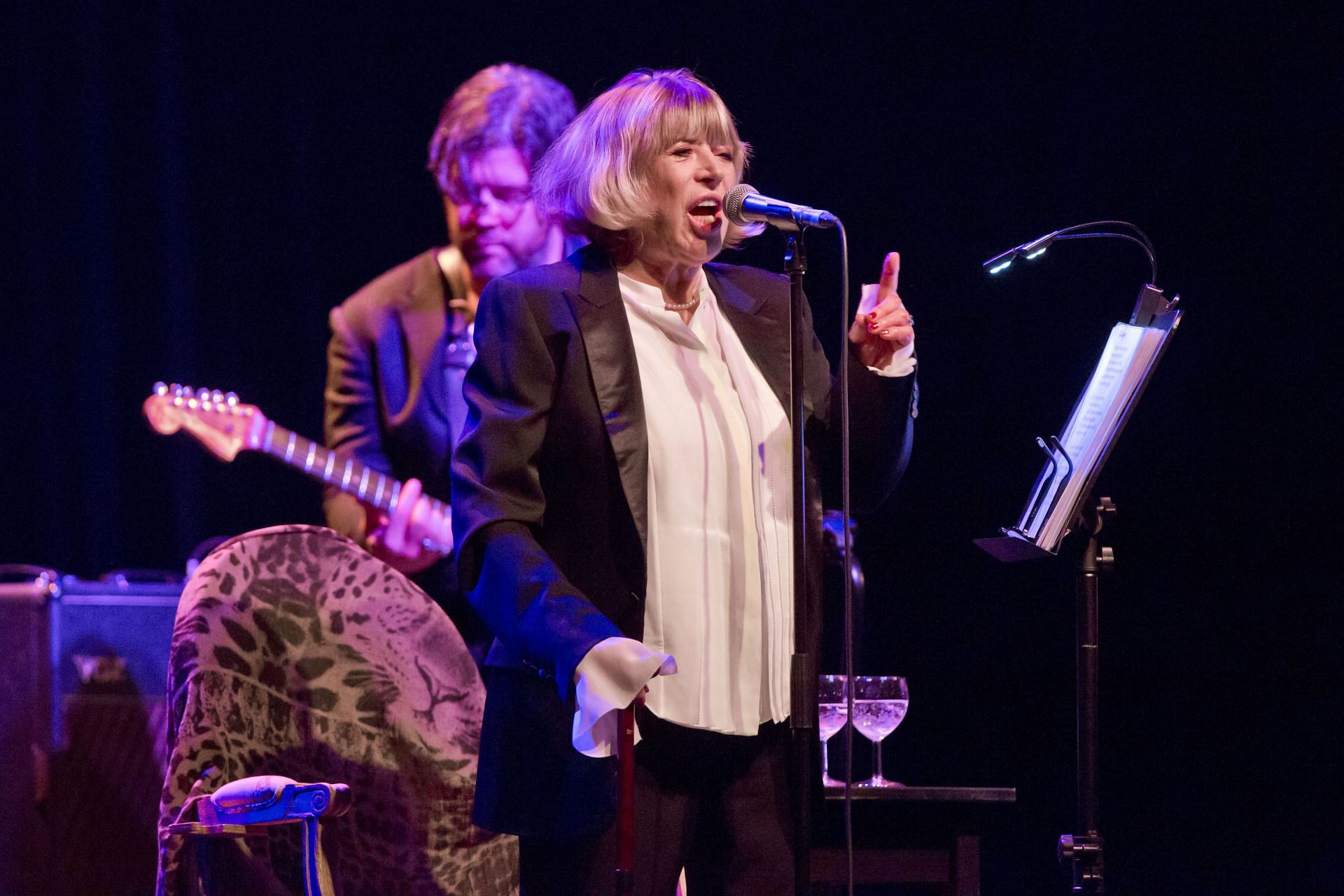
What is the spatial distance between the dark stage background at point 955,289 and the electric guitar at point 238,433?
37 centimetres

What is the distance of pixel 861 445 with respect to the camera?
1.66 m

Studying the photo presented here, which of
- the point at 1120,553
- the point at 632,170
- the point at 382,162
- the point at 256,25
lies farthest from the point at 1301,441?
the point at 256,25

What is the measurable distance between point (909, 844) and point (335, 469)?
6.24ft

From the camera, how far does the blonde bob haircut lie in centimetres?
164

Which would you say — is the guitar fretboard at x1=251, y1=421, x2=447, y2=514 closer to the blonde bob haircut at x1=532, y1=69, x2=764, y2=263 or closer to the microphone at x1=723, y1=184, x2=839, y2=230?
the blonde bob haircut at x1=532, y1=69, x2=764, y2=263

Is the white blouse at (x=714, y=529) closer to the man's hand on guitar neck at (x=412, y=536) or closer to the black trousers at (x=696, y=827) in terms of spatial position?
the black trousers at (x=696, y=827)

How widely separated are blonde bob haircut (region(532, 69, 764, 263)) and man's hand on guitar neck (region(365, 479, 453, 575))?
170 cm

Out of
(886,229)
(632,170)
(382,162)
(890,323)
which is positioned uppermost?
(382,162)

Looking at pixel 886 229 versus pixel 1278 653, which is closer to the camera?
pixel 1278 653

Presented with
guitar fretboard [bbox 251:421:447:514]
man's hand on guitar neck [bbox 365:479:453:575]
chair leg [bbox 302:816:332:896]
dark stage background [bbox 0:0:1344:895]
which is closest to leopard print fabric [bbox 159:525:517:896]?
chair leg [bbox 302:816:332:896]

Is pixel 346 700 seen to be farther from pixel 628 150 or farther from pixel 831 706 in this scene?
pixel 628 150

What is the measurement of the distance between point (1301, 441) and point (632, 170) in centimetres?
231

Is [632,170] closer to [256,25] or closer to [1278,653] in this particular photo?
[1278,653]

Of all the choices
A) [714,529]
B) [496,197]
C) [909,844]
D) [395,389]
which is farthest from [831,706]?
[496,197]
